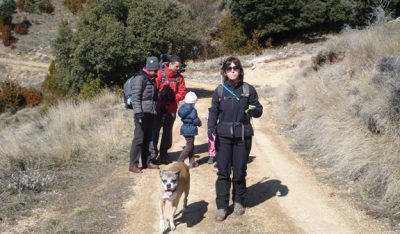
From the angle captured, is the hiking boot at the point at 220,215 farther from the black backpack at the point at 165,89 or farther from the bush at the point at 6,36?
the bush at the point at 6,36

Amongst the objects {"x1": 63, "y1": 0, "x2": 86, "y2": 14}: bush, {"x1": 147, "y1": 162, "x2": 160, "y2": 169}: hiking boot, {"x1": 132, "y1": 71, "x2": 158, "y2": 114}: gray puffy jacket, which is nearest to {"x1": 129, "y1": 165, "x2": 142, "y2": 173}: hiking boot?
{"x1": 147, "y1": 162, "x2": 160, "y2": 169}: hiking boot

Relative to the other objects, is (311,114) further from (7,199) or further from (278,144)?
(7,199)

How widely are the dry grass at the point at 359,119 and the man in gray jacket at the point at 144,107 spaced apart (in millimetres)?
3005

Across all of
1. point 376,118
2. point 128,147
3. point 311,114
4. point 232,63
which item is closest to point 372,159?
point 376,118

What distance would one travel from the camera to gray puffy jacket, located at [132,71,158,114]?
789 cm

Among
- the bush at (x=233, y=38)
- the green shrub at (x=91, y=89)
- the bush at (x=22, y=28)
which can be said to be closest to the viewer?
the green shrub at (x=91, y=89)

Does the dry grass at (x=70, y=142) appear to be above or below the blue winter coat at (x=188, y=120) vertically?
below

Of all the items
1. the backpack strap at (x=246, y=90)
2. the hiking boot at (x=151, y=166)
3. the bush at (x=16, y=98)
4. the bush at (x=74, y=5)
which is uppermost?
the bush at (x=74, y=5)

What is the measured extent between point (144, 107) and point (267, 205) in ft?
8.65

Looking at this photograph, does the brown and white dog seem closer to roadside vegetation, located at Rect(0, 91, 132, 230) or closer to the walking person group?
the walking person group

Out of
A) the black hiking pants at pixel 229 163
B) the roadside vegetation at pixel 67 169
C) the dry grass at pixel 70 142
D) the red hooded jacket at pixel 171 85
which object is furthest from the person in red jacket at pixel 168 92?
the black hiking pants at pixel 229 163

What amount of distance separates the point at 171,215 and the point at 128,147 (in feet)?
13.8

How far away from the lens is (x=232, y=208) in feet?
21.5

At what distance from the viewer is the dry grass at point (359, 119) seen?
6.70 metres
